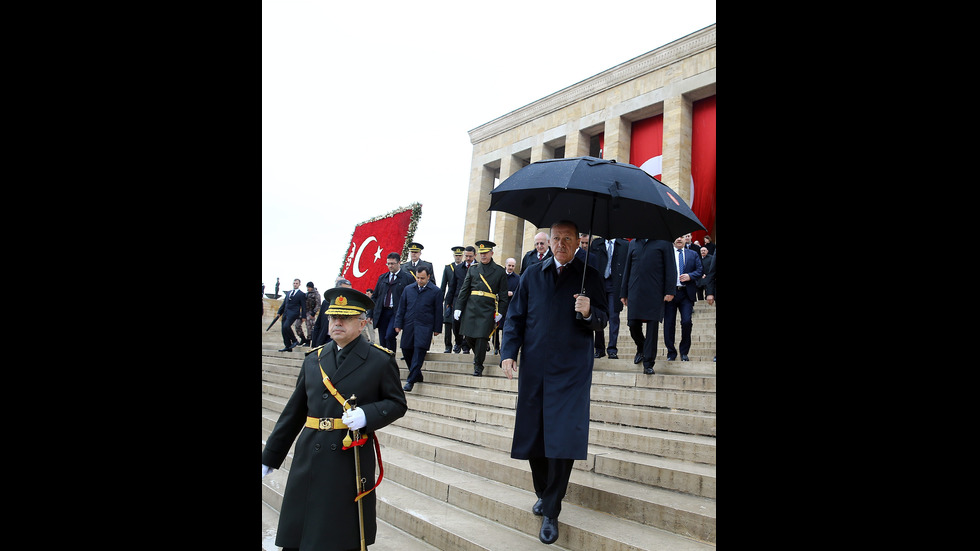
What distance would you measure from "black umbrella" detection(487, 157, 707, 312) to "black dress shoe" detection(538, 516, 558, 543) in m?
1.54

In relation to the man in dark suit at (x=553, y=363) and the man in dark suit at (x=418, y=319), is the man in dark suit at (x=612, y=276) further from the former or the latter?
the man in dark suit at (x=553, y=363)

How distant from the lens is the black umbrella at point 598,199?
3809 mm

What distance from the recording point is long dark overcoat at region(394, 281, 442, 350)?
9.19m

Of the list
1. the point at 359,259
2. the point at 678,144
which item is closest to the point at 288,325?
the point at 359,259

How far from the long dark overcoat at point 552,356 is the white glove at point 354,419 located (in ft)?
3.93

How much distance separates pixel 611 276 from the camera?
9.44 m

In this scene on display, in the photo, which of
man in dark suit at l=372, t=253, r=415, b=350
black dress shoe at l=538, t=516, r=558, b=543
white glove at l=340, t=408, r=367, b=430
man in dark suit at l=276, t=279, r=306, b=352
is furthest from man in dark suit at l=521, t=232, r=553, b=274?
man in dark suit at l=276, t=279, r=306, b=352

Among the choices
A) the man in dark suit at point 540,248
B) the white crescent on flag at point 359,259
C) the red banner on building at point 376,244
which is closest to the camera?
the man in dark suit at point 540,248

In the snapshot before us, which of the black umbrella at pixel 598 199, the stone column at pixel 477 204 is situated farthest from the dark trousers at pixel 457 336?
the stone column at pixel 477 204

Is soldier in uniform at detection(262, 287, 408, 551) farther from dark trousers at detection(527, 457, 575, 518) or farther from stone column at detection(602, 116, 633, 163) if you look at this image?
stone column at detection(602, 116, 633, 163)
